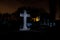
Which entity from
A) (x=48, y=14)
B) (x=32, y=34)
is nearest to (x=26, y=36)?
(x=32, y=34)

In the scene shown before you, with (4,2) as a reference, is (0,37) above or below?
below

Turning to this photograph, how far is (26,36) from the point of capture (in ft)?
7.76

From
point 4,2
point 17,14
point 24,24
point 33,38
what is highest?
point 4,2

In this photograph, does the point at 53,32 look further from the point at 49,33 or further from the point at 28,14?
the point at 28,14

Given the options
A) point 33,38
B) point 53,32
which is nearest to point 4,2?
point 33,38

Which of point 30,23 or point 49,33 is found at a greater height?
point 30,23

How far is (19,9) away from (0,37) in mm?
549

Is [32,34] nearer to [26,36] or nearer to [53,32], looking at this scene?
[26,36]

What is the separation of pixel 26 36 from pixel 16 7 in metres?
0.51

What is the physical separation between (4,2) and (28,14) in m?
0.44

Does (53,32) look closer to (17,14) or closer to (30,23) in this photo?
(30,23)

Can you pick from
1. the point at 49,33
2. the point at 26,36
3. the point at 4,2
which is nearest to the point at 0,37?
the point at 26,36

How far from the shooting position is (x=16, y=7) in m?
2.34

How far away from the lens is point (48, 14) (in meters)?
2.38
